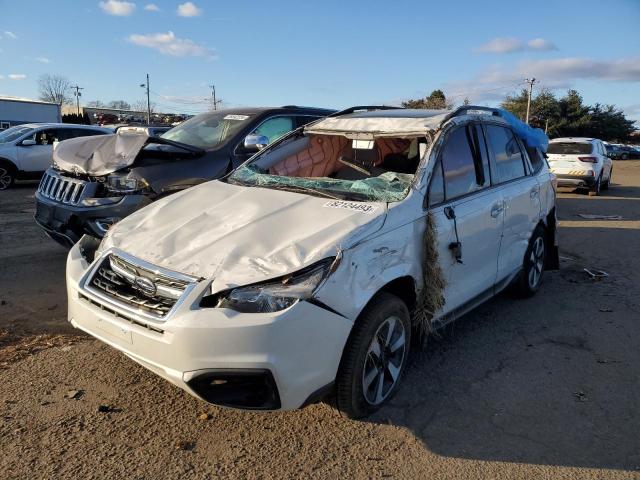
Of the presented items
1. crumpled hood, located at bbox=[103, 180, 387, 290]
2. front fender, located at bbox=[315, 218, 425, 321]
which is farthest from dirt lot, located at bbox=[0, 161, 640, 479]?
crumpled hood, located at bbox=[103, 180, 387, 290]

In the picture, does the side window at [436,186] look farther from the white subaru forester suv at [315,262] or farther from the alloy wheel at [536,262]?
the alloy wheel at [536,262]

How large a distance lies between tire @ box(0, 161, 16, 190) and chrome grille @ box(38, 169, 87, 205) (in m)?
8.83

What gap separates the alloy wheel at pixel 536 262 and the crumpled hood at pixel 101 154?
4.07 metres

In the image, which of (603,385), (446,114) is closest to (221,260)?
(446,114)

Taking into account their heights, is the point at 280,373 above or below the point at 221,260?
below

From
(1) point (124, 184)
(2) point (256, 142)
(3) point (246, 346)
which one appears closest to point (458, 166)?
(3) point (246, 346)

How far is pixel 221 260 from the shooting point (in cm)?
288

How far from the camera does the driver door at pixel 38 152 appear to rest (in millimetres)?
13444

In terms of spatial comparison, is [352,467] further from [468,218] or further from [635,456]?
[468,218]

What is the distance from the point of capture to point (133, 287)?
9.85 feet

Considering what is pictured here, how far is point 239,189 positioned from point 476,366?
2.19m

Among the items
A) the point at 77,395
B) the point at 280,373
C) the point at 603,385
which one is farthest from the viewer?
the point at 603,385

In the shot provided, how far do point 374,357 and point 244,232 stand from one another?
1.05 m

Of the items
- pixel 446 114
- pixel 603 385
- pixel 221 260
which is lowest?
pixel 603 385
